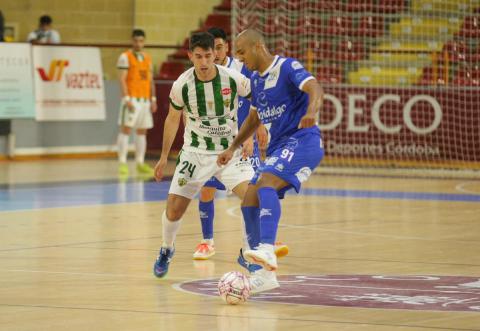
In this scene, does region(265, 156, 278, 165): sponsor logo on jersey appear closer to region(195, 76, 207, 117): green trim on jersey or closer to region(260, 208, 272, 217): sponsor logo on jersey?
region(260, 208, 272, 217): sponsor logo on jersey

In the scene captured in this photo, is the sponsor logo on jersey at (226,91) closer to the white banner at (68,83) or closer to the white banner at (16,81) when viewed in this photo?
the white banner at (16,81)

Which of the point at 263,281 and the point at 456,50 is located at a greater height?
the point at 456,50

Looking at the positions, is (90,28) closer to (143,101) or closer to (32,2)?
(32,2)

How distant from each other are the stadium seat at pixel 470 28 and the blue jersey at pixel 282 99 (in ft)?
44.6

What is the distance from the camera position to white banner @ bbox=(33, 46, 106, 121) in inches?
838

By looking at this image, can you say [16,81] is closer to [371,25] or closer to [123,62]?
[123,62]

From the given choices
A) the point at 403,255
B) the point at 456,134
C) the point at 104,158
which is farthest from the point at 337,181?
the point at 403,255

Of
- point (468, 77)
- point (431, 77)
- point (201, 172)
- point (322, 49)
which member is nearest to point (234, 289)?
point (201, 172)

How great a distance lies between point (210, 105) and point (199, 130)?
0.22 meters

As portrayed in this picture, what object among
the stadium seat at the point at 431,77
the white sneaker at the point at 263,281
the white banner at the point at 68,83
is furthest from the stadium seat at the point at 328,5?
the white sneaker at the point at 263,281

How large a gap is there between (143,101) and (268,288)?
38.9 feet

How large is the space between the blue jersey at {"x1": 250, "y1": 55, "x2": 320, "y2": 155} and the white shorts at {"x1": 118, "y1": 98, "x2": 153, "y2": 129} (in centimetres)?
1104

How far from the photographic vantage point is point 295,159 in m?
7.70

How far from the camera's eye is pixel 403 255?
9.77m
